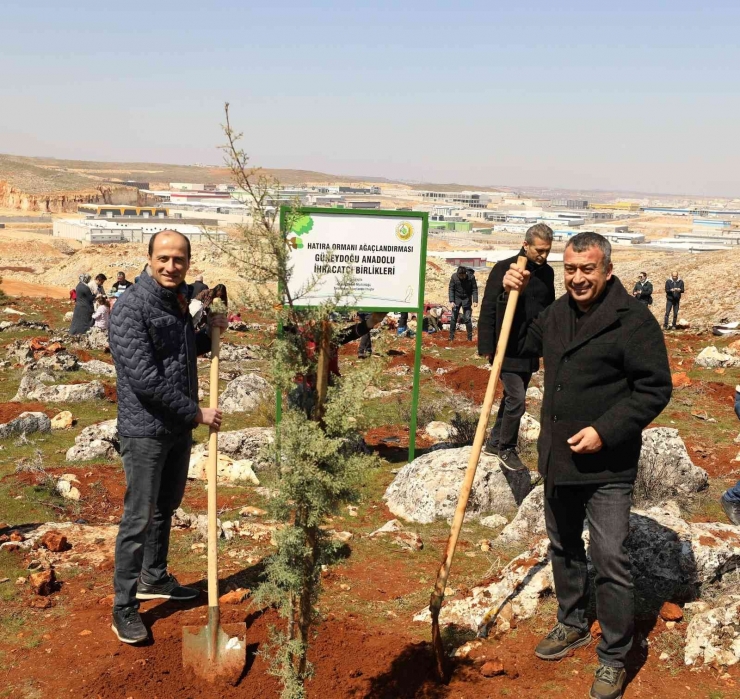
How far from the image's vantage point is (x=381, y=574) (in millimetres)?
5094

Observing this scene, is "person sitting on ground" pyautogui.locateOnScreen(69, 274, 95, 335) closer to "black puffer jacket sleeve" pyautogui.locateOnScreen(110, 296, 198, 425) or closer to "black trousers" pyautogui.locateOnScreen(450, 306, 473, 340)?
"black trousers" pyautogui.locateOnScreen(450, 306, 473, 340)

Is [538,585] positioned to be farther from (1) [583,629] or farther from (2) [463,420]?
(2) [463,420]

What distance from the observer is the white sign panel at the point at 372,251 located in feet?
24.1

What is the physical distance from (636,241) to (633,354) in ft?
404

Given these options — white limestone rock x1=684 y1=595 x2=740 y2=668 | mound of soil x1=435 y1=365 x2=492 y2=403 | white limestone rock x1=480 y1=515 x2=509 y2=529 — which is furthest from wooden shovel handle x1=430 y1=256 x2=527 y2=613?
mound of soil x1=435 y1=365 x2=492 y2=403

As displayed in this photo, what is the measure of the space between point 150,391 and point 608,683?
8.33 feet

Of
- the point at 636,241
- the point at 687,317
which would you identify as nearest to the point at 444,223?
the point at 636,241

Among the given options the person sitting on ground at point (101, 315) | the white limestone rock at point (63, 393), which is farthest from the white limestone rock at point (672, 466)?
the person sitting on ground at point (101, 315)

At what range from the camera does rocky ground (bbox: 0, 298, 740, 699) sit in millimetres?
3750

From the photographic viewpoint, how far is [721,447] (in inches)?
333

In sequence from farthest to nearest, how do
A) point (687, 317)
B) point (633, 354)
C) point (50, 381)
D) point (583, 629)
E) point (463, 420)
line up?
point (687, 317), point (50, 381), point (463, 420), point (583, 629), point (633, 354)

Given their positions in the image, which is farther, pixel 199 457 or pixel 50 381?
pixel 50 381

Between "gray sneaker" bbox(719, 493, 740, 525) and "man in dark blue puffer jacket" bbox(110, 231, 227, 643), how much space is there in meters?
4.06

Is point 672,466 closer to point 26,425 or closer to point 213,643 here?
point 213,643
